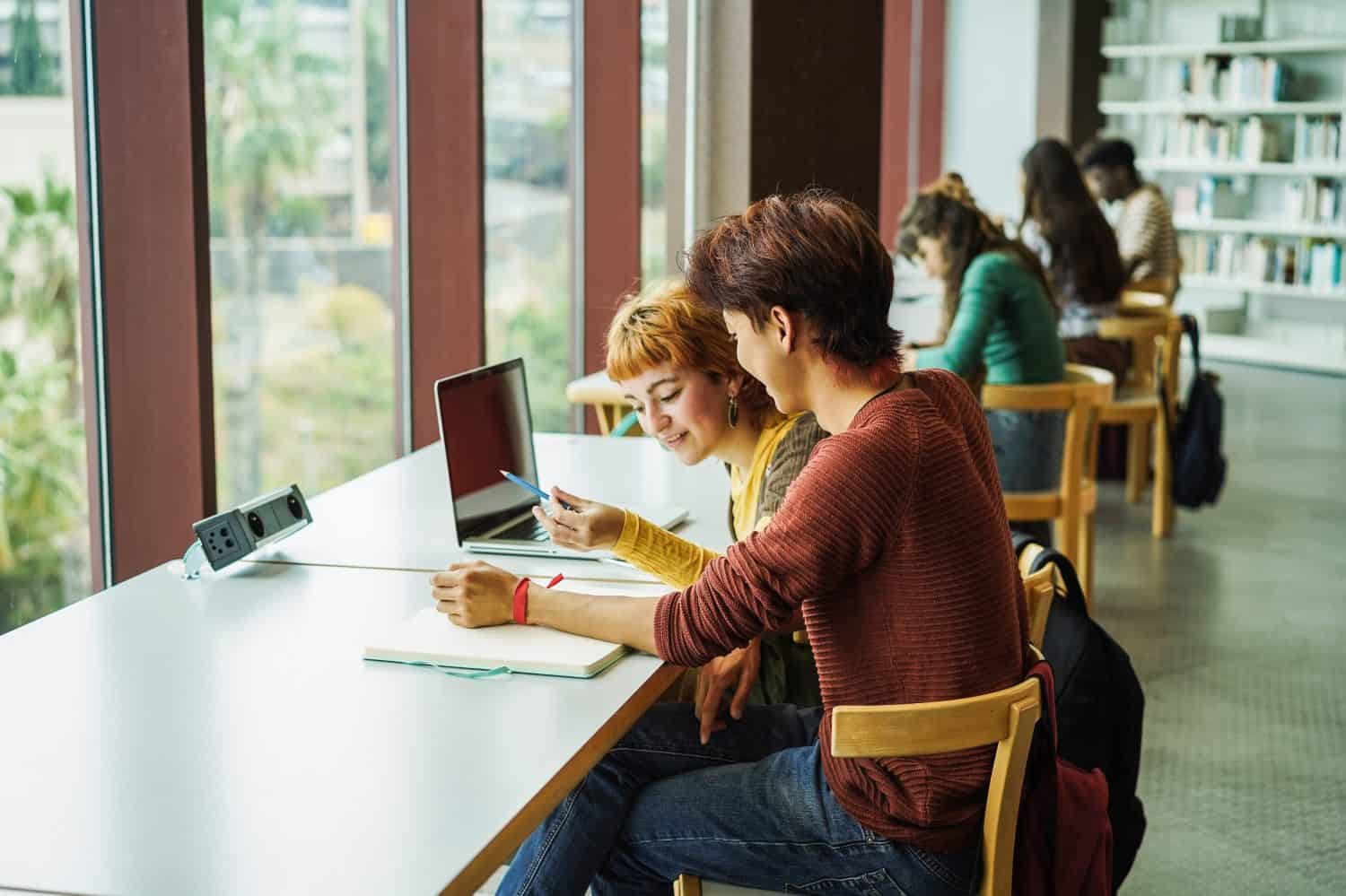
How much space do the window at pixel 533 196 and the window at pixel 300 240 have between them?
502 millimetres

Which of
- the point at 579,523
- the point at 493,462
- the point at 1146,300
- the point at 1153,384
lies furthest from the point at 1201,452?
the point at 579,523

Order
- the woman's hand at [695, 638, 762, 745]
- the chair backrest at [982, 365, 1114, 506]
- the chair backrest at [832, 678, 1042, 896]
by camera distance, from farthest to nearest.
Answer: the chair backrest at [982, 365, 1114, 506]
the woman's hand at [695, 638, 762, 745]
the chair backrest at [832, 678, 1042, 896]

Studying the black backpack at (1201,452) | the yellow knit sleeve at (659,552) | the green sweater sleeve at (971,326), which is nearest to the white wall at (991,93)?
the black backpack at (1201,452)

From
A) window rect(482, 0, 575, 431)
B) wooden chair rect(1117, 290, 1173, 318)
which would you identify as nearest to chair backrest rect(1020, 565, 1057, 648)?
window rect(482, 0, 575, 431)

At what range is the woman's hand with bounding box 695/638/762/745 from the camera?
6.75 feet

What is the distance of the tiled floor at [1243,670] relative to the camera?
9.88 ft

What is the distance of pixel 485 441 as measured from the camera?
2.51 metres

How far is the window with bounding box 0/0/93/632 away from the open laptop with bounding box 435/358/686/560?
2.49 ft

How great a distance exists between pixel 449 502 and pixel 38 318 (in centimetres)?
75

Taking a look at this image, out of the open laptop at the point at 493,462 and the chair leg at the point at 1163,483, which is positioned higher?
the open laptop at the point at 493,462

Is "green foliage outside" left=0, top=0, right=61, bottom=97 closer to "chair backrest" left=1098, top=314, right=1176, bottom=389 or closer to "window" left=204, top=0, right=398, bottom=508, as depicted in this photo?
"window" left=204, top=0, right=398, bottom=508

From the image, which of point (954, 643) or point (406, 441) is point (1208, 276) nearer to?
point (406, 441)

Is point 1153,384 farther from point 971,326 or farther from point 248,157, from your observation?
point 248,157

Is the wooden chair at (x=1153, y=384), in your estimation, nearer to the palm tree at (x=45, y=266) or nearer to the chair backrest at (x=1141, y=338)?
the chair backrest at (x=1141, y=338)
